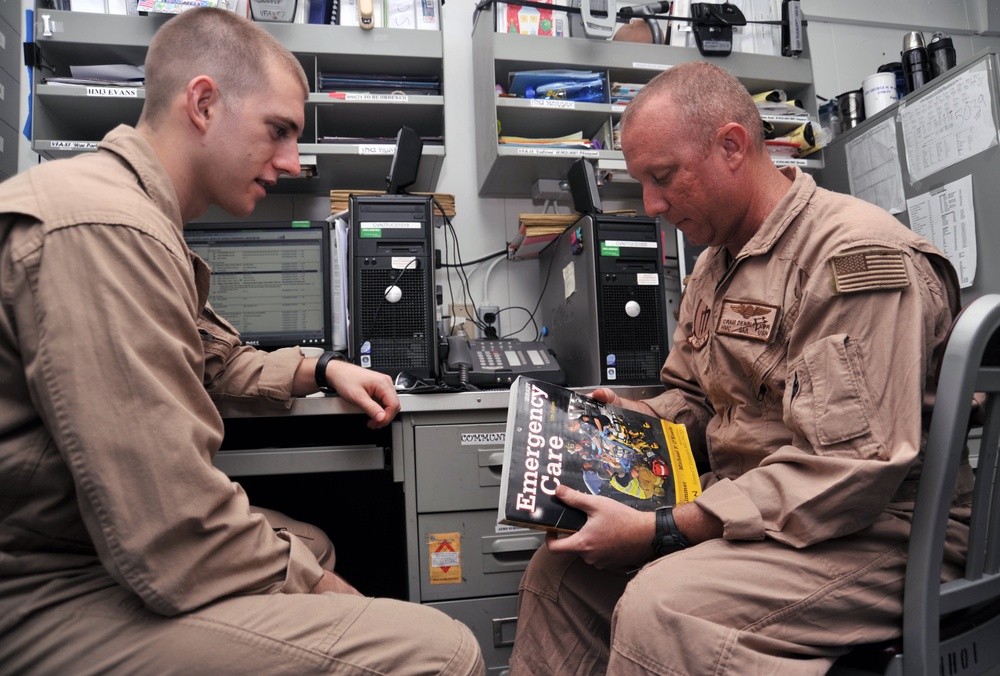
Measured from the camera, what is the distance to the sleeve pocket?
882 millimetres

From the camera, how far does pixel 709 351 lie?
48.7 inches

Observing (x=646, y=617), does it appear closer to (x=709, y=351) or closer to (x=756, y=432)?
(x=756, y=432)

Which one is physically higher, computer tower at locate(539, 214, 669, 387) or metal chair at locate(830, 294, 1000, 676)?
computer tower at locate(539, 214, 669, 387)

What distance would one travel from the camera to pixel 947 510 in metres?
0.83

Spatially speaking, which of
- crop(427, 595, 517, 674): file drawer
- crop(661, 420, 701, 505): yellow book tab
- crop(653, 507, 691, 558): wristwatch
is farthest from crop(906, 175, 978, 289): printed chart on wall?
crop(427, 595, 517, 674): file drawer

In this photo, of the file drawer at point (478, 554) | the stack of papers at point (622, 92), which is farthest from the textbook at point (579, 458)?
the stack of papers at point (622, 92)

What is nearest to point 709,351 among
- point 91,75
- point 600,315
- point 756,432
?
point 756,432

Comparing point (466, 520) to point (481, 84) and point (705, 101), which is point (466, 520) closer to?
point (705, 101)

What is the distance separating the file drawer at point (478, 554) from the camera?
1.38 meters

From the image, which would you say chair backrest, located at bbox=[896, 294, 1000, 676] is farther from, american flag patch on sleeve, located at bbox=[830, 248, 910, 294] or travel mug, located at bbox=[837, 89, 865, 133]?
travel mug, located at bbox=[837, 89, 865, 133]

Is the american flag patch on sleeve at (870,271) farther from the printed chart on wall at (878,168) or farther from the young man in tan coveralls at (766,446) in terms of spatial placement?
the printed chart on wall at (878,168)

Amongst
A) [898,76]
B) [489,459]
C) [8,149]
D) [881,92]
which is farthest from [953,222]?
[8,149]

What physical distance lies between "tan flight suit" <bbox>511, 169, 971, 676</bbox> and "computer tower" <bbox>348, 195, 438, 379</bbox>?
2.55 ft

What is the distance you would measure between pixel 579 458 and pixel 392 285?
0.76 meters
